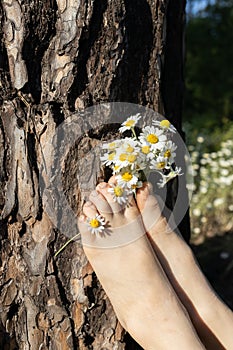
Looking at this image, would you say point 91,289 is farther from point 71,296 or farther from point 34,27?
point 34,27

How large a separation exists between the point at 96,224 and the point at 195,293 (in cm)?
37

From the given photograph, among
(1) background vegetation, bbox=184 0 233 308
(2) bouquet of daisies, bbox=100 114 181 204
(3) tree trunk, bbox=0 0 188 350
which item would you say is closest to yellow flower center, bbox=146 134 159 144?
(2) bouquet of daisies, bbox=100 114 181 204

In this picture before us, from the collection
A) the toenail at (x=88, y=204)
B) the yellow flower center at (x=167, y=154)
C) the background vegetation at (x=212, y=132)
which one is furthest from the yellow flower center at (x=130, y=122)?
the background vegetation at (x=212, y=132)

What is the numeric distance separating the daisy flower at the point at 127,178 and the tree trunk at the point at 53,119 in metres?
0.12

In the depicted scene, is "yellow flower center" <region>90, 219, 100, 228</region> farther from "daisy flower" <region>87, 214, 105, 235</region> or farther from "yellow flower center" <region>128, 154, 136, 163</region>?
"yellow flower center" <region>128, 154, 136, 163</region>

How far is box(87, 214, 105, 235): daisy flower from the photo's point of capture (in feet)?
4.49

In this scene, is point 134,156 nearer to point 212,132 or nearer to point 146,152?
point 146,152

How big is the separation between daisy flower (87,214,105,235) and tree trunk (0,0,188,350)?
58 mm

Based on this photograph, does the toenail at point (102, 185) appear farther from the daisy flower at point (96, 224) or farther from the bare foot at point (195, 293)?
the bare foot at point (195, 293)

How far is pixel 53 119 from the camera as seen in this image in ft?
4.43

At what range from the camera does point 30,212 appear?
1.38 metres

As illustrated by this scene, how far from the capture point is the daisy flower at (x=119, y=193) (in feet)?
4.49

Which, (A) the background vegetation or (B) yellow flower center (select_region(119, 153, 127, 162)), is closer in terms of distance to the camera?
(B) yellow flower center (select_region(119, 153, 127, 162))

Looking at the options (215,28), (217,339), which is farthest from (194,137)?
(217,339)
